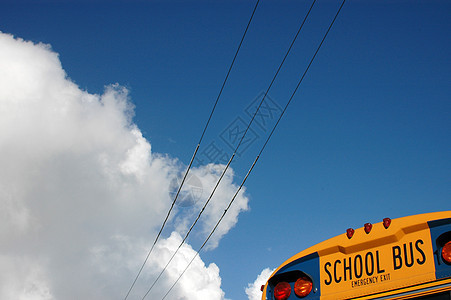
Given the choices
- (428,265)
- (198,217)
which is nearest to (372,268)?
(428,265)

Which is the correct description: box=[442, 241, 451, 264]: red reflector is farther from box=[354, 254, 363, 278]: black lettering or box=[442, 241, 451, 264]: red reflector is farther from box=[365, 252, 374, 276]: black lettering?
box=[354, 254, 363, 278]: black lettering

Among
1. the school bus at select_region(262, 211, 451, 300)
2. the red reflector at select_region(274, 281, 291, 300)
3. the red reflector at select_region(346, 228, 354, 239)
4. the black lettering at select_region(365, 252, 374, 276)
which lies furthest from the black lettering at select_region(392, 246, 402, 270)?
the red reflector at select_region(274, 281, 291, 300)

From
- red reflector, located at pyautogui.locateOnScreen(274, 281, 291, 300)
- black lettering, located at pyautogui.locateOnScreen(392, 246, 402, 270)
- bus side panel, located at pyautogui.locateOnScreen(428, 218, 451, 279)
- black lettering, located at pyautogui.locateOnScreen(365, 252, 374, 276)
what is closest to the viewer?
bus side panel, located at pyautogui.locateOnScreen(428, 218, 451, 279)

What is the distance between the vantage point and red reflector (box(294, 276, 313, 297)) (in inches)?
161

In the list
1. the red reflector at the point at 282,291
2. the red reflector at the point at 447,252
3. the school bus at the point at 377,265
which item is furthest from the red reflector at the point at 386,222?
the red reflector at the point at 282,291

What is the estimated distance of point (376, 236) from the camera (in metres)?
3.77

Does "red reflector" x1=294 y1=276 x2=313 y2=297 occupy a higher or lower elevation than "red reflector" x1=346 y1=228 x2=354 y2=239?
lower

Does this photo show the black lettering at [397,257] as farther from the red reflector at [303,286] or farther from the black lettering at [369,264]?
the red reflector at [303,286]

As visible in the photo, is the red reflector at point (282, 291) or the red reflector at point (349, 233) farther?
the red reflector at point (282, 291)

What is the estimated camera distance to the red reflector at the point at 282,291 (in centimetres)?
421

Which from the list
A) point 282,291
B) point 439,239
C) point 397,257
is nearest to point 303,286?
point 282,291

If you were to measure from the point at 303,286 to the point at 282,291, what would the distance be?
9.4 inches

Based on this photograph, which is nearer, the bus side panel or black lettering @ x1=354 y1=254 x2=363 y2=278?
the bus side panel

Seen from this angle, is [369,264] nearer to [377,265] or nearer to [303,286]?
[377,265]
